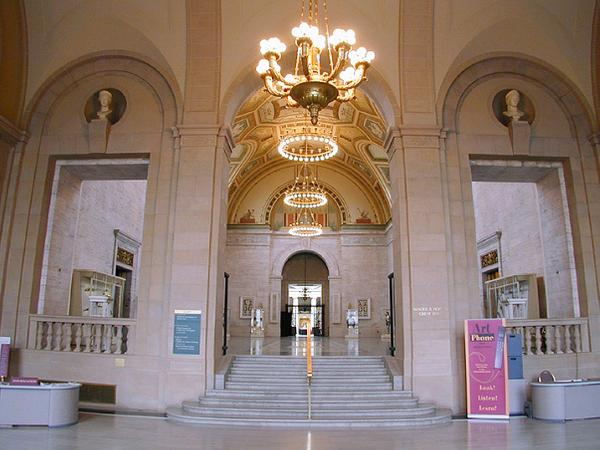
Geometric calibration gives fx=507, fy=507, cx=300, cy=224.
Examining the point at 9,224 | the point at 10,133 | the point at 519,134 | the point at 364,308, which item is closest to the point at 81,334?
the point at 9,224

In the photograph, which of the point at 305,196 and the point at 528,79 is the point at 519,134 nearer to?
the point at 528,79

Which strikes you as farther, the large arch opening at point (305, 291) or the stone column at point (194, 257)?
the large arch opening at point (305, 291)

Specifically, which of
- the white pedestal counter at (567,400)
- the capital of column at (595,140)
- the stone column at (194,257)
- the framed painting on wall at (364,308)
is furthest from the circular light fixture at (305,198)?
the white pedestal counter at (567,400)

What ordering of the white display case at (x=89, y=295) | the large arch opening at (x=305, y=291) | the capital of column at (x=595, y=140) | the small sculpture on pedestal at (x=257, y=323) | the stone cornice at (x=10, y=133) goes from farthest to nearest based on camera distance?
the large arch opening at (x=305, y=291)
the small sculpture on pedestal at (x=257, y=323)
the white display case at (x=89, y=295)
the capital of column at (x=595, y=140)
the stone cornice at (x=10, y=133)

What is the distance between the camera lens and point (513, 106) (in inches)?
376

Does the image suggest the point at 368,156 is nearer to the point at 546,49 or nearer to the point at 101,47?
the point at 546,49

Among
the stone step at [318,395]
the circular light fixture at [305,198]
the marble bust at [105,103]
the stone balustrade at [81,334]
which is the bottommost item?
the stone step at [318,395]

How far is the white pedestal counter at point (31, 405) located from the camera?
6.78m

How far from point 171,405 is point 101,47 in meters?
6.66

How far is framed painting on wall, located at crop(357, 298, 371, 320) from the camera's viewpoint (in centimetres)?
2061

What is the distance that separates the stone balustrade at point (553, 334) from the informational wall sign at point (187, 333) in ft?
17.2

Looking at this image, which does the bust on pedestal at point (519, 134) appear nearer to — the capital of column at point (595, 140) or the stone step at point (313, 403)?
the capital of column at point (595, 140)

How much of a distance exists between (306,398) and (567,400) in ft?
12.9

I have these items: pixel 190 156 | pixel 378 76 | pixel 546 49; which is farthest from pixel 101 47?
pixel 546 49
